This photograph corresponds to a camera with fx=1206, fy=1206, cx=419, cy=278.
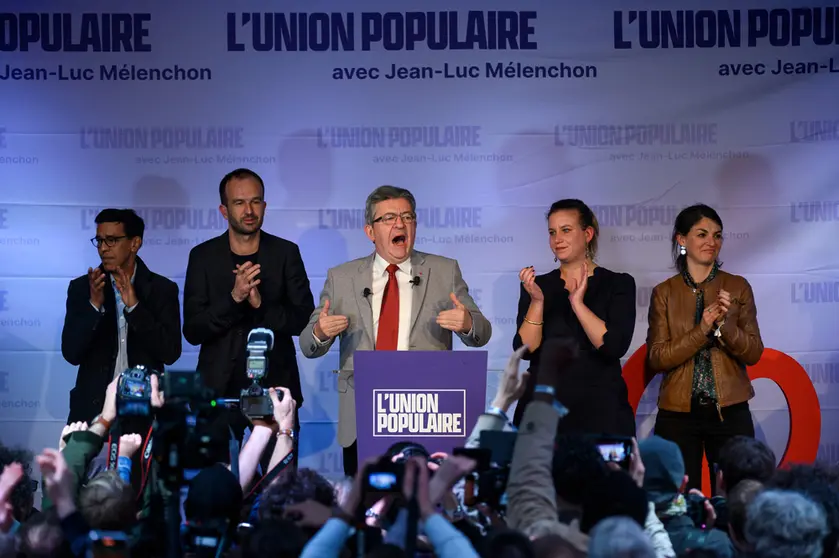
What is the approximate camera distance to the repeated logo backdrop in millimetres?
6762

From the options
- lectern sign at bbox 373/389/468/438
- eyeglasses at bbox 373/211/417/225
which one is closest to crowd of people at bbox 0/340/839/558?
lectern sign at bbox 373/389/468/438

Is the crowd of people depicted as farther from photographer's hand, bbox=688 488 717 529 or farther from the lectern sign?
the lectern sign

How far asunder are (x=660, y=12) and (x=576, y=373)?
99.4 inches

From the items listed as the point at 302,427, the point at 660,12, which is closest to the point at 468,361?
the point at 302,427

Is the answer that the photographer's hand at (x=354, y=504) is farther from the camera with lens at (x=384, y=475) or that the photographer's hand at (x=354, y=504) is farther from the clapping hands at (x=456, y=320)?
the clapping hands at (x=456, y=320)

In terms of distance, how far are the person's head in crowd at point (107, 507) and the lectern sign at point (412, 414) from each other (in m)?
1.13

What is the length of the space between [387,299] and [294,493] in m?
1.86

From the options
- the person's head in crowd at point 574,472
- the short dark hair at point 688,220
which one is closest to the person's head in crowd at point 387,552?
the person's head in crowd at point 574,472

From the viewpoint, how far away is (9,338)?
22.2 feet

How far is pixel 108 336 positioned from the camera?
586 centimetres

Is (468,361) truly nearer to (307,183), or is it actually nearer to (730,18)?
(307,183)

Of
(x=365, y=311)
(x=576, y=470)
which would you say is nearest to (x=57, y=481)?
(x=576, y=470)

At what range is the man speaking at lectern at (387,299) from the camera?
5.00 metres

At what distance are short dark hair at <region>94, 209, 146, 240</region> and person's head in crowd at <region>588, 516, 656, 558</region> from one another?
3.80m
